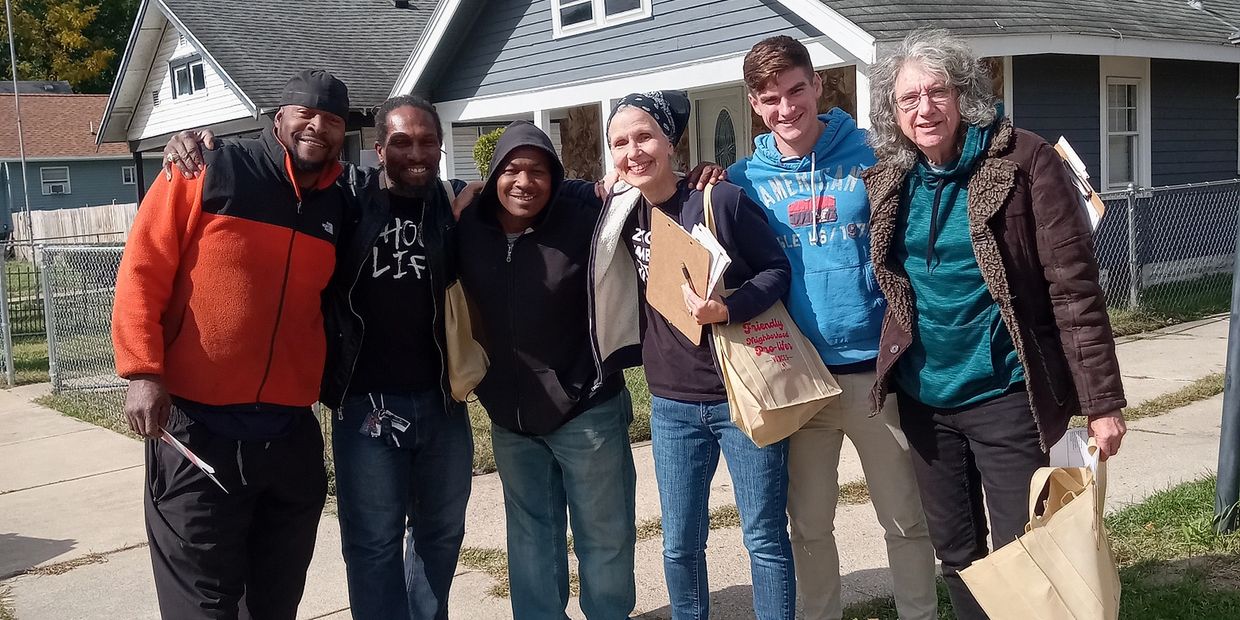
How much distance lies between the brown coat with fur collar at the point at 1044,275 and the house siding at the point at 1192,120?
1095cm

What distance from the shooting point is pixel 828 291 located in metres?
3.11

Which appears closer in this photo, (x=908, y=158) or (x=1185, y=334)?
(x=908, y=158)

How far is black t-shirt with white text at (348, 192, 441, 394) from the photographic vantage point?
3227 millimetres

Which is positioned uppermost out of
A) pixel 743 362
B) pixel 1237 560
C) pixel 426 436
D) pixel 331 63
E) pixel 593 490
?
pixel 331 63

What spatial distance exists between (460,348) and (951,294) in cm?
151

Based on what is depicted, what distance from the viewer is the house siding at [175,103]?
19422 millimetres

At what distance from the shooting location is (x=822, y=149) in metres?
3.12

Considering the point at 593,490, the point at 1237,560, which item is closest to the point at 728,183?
the point at 593,490

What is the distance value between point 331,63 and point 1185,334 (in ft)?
47.2

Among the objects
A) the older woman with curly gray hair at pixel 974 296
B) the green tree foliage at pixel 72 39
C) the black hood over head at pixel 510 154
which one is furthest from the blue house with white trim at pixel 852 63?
the green tree foliage at pixel 72 39

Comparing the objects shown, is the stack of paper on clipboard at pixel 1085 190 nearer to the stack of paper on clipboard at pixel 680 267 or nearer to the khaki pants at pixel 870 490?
the khaki pants at pixel 870 490

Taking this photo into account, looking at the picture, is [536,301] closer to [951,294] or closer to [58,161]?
[951,294]

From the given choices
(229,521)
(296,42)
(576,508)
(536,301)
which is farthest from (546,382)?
(296,42)

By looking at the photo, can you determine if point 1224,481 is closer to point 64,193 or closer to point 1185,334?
point 1185,334
